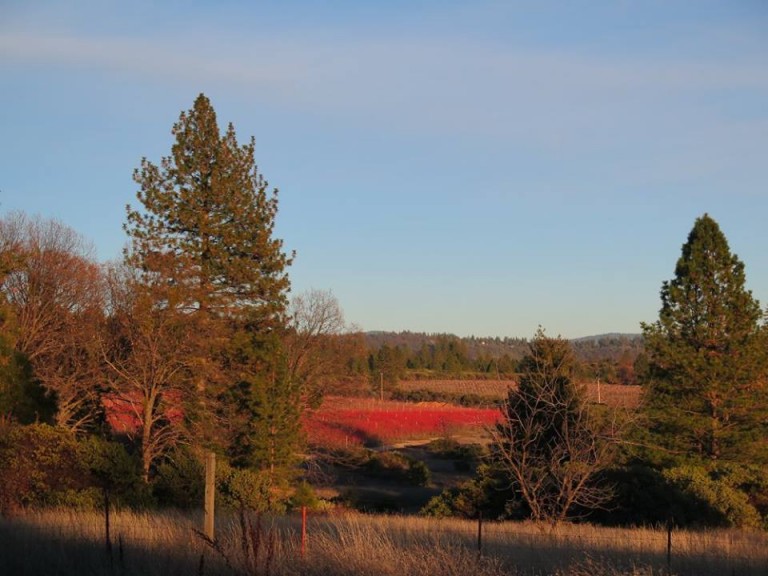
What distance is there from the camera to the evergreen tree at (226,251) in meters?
31.4

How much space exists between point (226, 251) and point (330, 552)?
80.4 feet

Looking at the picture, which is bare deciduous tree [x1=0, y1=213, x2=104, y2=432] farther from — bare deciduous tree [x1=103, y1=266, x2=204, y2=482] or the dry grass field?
the dry grass field

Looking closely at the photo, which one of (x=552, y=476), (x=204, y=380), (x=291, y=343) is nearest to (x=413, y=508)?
(x=204, y=380)

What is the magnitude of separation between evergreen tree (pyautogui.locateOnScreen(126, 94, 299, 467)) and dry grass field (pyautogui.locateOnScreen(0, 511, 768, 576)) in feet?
56.3

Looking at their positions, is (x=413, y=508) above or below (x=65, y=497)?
below

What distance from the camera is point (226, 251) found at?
32812 mm

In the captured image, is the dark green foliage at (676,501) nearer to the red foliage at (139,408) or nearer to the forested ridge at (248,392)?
the forested ridge at (248,392)

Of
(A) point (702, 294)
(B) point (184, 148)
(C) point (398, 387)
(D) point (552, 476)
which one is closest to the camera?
(D) point (552, 476)

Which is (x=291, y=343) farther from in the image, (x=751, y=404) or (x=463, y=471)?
(x=751, y=404)

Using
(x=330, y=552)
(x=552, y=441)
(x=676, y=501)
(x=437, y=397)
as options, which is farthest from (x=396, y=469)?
(x=437, y=397)

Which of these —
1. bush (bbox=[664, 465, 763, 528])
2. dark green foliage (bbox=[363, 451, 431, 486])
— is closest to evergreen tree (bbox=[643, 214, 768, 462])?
bush (bbox=[664, 465, 763, 528])

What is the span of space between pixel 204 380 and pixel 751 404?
19.1 meters

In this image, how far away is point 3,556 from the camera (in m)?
10.6

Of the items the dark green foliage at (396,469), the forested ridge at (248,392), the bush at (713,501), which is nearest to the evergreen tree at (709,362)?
the forested ridge at (248,392)
